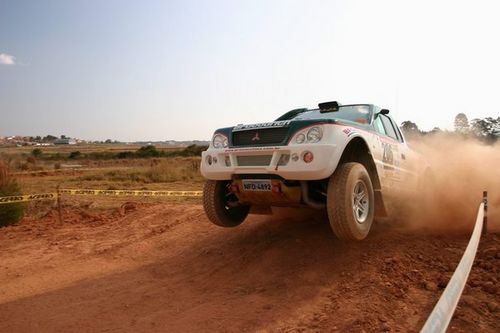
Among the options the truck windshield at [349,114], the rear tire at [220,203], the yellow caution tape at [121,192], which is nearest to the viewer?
the rear tire at [220,203]

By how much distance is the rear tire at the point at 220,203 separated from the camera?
209 inches

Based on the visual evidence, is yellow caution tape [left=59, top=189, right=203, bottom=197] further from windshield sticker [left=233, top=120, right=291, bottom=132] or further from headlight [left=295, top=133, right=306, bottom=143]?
headlight [left=295, top=133, right=306, bottom=143]

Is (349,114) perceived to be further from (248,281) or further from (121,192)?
(121,192)

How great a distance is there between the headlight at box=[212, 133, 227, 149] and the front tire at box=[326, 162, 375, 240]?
1.43 m

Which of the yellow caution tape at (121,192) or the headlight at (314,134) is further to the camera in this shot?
the yellow caution tape at (121,192)

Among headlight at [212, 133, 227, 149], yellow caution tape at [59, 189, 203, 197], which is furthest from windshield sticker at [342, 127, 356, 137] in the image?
yellow caution tape at [59, 189, 203, 197]

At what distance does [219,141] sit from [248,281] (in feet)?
6.08

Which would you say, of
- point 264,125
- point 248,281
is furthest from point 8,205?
point 264,125

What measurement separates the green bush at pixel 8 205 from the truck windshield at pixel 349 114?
25.9 ft

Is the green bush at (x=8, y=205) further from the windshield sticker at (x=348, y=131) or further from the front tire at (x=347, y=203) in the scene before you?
the windshield sticker at (x=348, y=131)

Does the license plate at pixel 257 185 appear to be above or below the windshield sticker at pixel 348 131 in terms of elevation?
below

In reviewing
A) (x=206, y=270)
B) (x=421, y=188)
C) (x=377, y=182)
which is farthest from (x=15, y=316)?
(x=421, y=188)

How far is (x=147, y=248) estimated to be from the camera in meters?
7.08

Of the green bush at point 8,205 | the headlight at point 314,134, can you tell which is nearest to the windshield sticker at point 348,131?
the headlight at point 314,134
